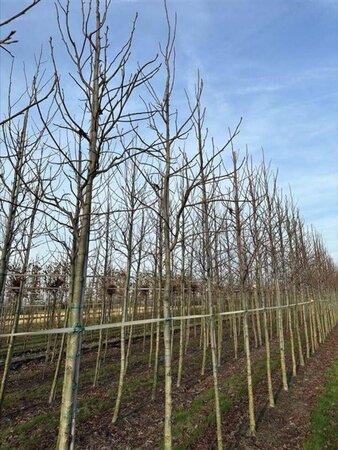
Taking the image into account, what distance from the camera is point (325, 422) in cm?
605

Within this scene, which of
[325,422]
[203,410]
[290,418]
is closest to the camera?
[325,422]

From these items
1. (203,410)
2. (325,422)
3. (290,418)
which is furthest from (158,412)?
(325,422)

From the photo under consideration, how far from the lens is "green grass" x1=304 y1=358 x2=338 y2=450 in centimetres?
527

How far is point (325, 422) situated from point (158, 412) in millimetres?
3114

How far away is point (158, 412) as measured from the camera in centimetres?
671

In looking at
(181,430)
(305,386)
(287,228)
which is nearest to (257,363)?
(305,386)

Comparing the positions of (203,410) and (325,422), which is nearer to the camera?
(325,422)

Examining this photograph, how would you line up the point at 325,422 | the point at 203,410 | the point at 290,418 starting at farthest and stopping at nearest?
the point at 203,410 → the point at 290,418 → the point at 325,422

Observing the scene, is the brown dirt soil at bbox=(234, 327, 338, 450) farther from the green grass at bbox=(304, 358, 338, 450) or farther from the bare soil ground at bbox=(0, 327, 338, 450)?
the green grass at bbox=(304, 358, 338, 450)

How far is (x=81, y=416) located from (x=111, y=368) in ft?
12.8

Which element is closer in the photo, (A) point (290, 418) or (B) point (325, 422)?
(B) point (325, 422)

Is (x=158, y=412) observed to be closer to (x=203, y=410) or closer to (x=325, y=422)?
(x=203, y=410)

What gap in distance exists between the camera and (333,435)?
5.55 m

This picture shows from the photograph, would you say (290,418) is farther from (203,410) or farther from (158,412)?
(158,412)
